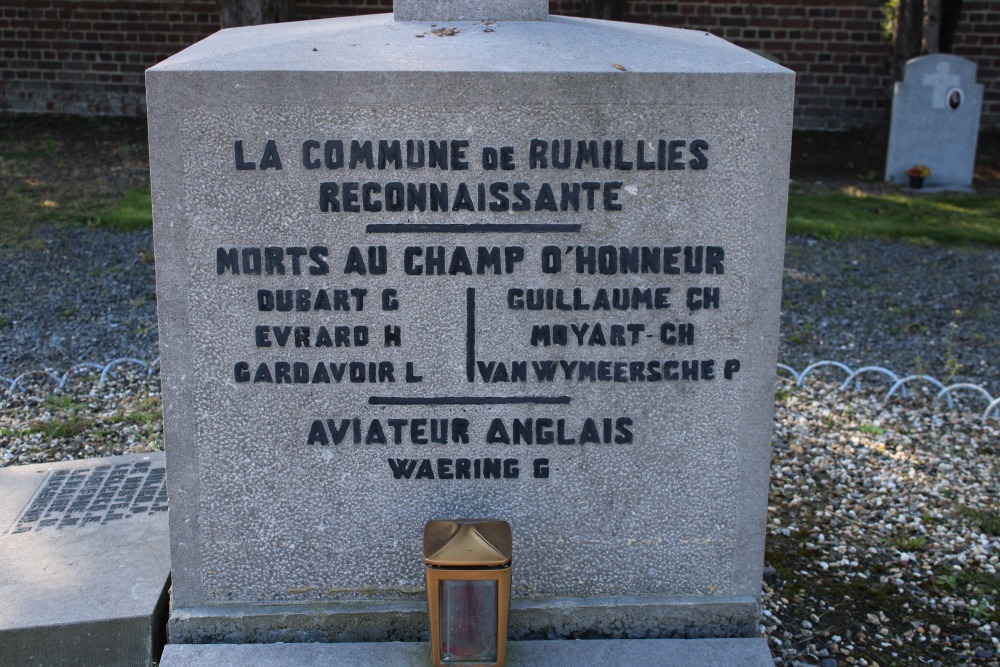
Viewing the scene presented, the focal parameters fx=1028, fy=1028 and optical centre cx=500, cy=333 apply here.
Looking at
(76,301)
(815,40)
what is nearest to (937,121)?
(815,40)

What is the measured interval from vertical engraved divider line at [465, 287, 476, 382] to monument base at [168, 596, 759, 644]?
65 cm

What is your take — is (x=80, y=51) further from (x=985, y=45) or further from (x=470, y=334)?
(x=470, y=334)

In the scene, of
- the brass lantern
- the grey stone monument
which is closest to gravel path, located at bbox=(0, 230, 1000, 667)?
the brass lantern

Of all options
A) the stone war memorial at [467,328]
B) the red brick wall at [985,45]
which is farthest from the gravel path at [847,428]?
the red brick wall at [985,45]

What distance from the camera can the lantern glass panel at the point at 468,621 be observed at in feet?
8.16

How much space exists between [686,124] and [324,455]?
127 cm

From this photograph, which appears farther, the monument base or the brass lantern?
the monument base

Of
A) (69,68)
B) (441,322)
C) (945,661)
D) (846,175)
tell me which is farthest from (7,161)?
(945,661)

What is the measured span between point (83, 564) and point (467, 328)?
4.37ft

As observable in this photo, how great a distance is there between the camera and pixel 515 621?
2.77 m

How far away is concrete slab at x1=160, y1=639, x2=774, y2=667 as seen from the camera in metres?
2.62

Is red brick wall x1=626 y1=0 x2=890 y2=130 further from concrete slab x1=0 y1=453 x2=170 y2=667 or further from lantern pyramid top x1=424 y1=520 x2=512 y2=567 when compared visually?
lantern pyramid top x1=424 y1=520 x2=512 y2=567

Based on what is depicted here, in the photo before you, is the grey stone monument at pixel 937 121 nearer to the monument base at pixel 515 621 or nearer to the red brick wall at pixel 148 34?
the red brick wall at pixel 148 34

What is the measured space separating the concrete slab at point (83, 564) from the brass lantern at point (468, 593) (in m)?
0.81
